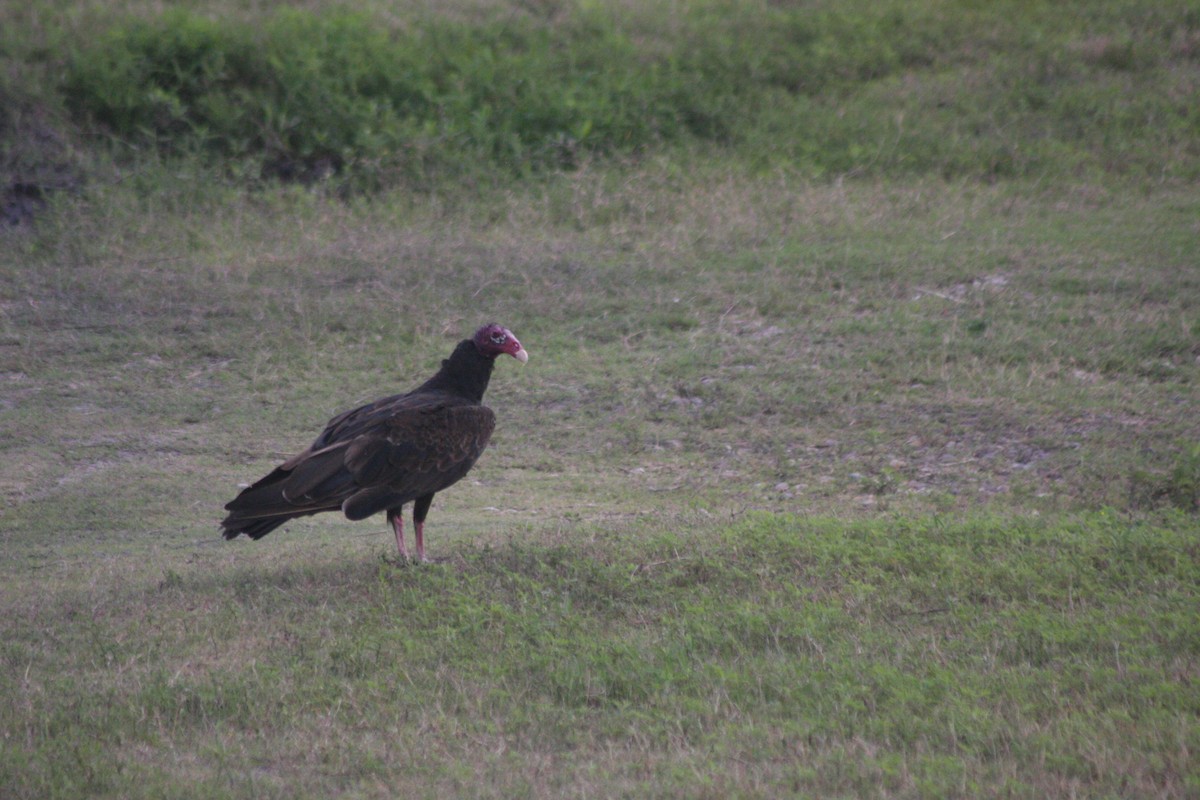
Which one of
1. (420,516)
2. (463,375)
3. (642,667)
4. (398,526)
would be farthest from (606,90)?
(642,667)

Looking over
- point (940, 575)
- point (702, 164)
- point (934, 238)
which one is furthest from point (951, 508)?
point (702, 164)

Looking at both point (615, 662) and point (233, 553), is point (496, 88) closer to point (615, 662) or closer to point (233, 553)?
point (233, 553)

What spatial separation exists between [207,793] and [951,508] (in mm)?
4929

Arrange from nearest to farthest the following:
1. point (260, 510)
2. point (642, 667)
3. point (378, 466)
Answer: point (642, 667) → point (260, 510) → point (378, 466)

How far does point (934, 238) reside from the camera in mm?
13266

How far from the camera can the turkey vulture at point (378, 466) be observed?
6371 millimetres

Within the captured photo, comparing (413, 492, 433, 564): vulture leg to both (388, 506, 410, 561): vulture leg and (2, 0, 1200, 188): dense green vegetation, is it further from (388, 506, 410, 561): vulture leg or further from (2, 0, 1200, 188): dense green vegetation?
(2, 0, 1200, 188): dense green vegetation

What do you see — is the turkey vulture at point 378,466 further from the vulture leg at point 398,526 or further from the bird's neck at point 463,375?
the bird's neck at point 463,375

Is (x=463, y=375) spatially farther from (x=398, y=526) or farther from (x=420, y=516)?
(x=398, y=526)

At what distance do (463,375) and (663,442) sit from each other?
2.56 m

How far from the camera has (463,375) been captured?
7.38 m

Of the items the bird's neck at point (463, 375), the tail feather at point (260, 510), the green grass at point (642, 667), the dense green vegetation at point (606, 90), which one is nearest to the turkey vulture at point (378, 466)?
the tail feather at point (260, 510)

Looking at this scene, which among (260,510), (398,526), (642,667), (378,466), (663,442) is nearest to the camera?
(642,667)

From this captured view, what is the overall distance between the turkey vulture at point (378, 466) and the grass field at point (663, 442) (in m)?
0.38
